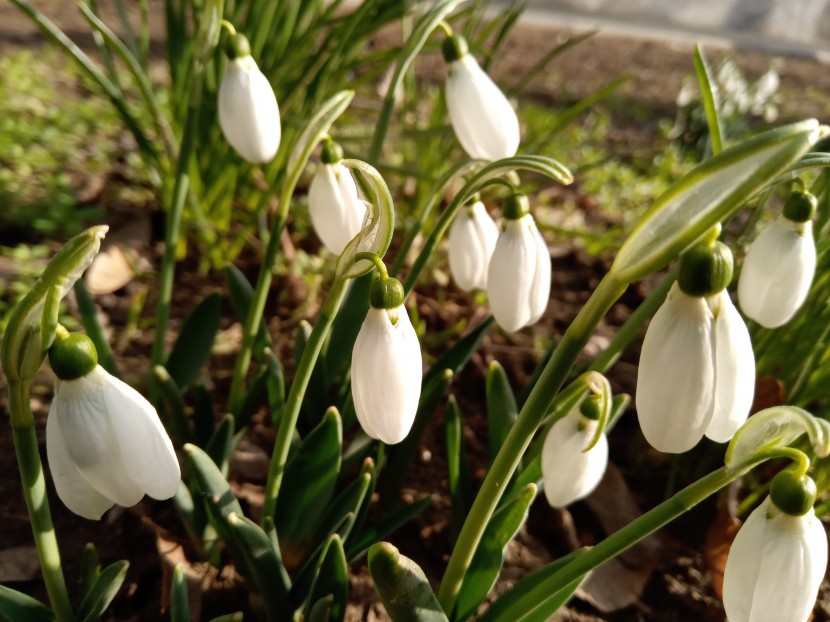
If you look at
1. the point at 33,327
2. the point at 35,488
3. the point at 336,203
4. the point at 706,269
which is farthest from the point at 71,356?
the point at 706,269

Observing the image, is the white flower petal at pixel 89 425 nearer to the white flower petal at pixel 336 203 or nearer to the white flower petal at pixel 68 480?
the white flower petal at pixel 68 480

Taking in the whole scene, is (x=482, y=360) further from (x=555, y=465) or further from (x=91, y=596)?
(x=91, y=596)

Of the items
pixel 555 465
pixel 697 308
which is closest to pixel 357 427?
pixel 555 465

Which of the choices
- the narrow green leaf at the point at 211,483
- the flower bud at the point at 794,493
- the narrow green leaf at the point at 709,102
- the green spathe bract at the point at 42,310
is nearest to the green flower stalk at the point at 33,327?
the green spathe bract at the point at 42,310

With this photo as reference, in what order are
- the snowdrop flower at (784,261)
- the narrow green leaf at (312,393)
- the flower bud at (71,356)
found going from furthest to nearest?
1. the narrow green leaf at (312,393)
2. the snowdrop flower at (784,261)
3. the flower bud at (71,356)

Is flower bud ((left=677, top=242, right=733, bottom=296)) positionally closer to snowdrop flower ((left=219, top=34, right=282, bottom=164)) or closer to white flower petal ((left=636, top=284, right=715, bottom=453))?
white flower petal ((left=636, top=284, right=715, bottom=453))

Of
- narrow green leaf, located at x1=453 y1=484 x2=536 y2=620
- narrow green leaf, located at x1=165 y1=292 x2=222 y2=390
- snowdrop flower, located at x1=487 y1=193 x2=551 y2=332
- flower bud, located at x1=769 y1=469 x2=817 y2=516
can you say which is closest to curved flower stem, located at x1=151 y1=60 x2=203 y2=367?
narrow green leaf, located at x1=165 y1=292 x2=222 y2=390
